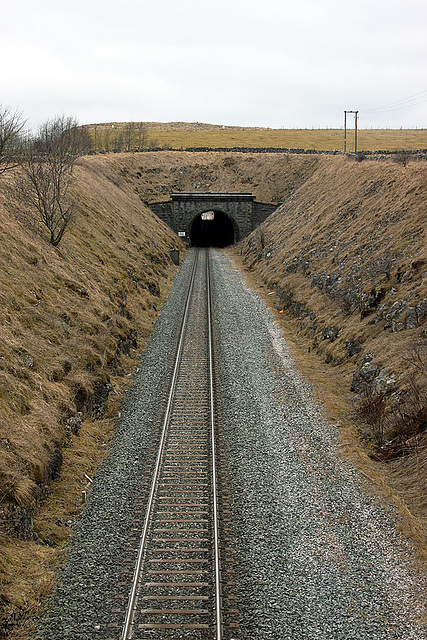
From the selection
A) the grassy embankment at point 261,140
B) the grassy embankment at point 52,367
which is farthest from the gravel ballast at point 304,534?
the grassy embankment at point 261,140

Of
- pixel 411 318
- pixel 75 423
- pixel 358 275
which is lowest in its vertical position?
pixel 75 423

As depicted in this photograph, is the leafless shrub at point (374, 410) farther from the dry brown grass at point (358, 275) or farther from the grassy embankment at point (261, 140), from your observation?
the grassy embankment at point (261, 140)

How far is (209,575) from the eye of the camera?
9648mm

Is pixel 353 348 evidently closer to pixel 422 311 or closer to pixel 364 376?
pixel 364 376

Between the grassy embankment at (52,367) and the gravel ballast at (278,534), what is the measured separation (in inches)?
21.9

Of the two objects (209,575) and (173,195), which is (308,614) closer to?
(209,575)

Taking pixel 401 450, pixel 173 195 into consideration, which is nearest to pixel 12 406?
pixel 401 450

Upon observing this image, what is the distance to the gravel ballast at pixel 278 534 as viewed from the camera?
28.7 ft

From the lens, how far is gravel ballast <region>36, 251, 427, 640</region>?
28.7 ft

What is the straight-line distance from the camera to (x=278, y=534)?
1090 cm

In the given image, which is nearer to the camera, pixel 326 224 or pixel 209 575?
pixel 209 575

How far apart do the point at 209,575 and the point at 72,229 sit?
23390 millimetres

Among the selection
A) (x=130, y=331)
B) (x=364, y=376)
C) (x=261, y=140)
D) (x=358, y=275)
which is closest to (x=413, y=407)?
(x=364, y=376)

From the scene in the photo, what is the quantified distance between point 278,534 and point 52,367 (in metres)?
8.43
